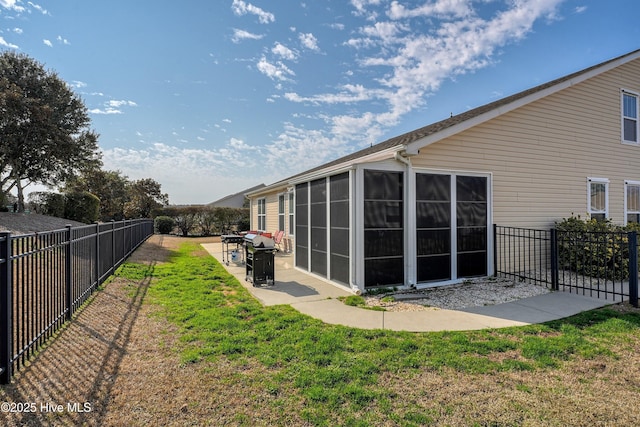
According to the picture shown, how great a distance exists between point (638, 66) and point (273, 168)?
54.7ft

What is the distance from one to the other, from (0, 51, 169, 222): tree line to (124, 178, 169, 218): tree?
22.9ft

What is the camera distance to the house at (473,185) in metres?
6.55

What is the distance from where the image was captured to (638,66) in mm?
9844

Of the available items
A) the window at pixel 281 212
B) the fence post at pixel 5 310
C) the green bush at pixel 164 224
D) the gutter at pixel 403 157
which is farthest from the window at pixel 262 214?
the fence post at pixel 5 310

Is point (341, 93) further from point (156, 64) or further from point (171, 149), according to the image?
point (171, 149)

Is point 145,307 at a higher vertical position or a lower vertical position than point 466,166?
lower

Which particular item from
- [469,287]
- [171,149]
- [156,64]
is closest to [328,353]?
[469,287]

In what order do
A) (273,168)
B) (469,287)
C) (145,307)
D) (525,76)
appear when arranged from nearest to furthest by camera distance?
(145,307) → (469,287) → (525,76) → (273,168)

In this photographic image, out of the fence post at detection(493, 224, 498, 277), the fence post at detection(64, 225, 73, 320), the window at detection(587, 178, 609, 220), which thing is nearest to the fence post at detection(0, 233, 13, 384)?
the fence post at detection(64, 225, 73, 320)

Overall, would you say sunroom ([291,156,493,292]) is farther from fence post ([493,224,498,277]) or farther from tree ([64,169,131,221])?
tree ([64,169,131,221])

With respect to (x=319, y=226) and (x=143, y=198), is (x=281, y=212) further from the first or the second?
(x=143, y=198)

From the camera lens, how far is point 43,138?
49.3 ft

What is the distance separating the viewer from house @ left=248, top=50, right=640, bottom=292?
6547mm

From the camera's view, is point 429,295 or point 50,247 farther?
point 429,295
